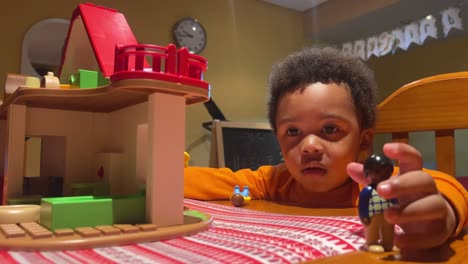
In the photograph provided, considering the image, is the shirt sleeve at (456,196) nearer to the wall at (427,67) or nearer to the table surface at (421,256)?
the table surface at (421,256)

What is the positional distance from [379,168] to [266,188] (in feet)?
1.86

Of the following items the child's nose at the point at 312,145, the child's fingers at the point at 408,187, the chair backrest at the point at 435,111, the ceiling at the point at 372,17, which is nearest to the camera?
the child's fingers at the point at 408,187

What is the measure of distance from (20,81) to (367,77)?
2.07ft

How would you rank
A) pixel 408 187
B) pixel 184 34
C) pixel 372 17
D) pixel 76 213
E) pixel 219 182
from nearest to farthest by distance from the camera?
pixel 408 187 < pixel 76 213 < pixel 219 182 < pixel 184 34 < pixel 372 17

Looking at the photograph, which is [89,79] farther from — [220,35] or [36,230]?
[220,35]

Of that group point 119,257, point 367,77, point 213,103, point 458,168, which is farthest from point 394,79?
point 119,257

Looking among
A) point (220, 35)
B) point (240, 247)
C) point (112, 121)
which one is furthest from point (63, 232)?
point (220, 35)

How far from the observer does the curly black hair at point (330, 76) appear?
725 mm

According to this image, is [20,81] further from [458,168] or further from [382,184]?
[458,168]

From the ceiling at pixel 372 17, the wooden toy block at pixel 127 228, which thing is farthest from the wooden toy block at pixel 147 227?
the ceiling at pixel 372 17

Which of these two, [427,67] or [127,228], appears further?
[427,67]

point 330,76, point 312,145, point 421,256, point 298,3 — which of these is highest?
point 298,3

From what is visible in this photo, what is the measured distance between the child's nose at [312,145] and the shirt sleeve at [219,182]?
22 cm

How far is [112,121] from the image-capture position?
2.07ft
